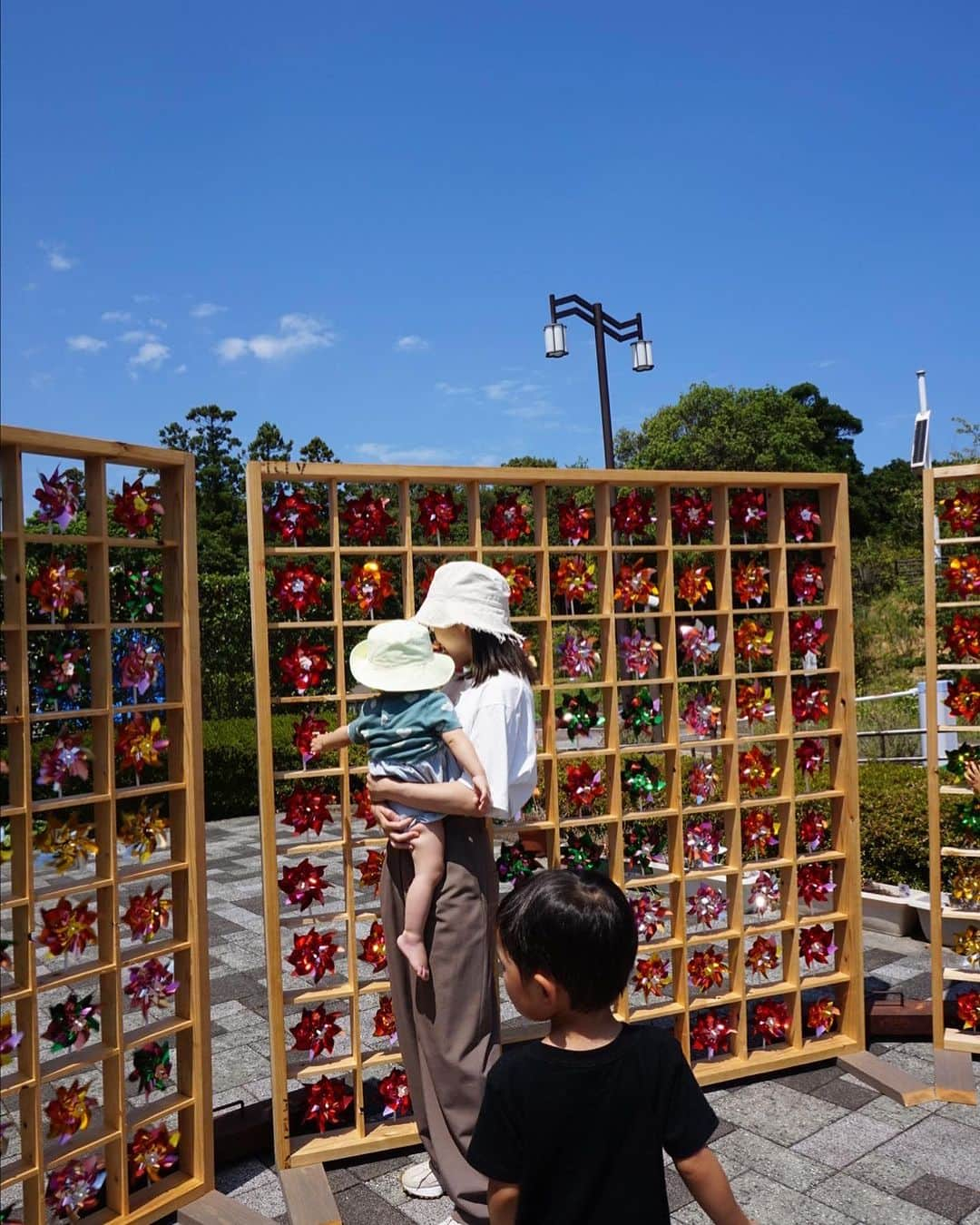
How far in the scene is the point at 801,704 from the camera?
11.6ft

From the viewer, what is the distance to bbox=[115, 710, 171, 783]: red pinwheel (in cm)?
260

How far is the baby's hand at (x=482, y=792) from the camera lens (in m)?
2.47

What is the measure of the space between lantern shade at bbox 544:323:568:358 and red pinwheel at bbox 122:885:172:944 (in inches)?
334

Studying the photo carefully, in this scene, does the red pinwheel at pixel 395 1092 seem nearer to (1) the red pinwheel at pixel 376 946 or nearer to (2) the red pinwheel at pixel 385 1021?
(2) the red pinwheel at pixel 385 1021

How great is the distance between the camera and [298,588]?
2889 mm

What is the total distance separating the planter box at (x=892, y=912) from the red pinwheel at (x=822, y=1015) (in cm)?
137

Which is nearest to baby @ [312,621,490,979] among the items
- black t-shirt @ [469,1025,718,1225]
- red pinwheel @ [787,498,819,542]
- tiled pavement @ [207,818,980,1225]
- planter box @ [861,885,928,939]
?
tiled pavement @ [207,818,980,1225]

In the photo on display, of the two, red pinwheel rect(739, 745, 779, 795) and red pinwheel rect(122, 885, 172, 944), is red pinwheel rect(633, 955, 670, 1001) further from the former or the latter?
red pinwheel rect(122, 885, 172, 944)

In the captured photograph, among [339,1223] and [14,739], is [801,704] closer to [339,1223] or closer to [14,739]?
[339,1223]

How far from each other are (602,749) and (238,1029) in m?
1.98

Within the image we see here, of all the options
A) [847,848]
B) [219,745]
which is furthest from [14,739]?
[219,745]

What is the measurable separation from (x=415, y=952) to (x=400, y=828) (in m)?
0.29

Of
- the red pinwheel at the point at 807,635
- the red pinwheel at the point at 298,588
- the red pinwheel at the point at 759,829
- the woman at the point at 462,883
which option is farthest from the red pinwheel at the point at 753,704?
the red pinwheel at the point at 298,588

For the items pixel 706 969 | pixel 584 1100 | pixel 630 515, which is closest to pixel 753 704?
pixel 630 515
